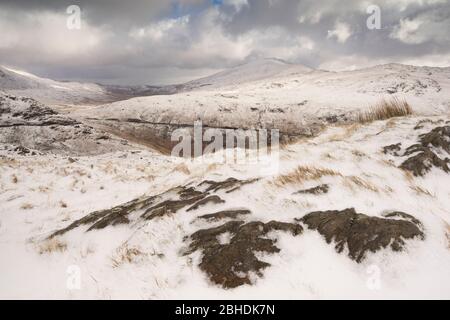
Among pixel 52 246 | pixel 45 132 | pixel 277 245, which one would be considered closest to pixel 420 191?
pixel 277 245

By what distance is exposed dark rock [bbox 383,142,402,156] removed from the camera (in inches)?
309

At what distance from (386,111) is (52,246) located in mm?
11694

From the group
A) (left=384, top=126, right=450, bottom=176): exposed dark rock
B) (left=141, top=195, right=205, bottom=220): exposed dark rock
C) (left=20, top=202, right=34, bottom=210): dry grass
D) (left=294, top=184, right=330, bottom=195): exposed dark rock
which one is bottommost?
(left=20, top=202, right=34, bottom=210): dry grass

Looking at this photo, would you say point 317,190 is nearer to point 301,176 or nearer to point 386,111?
point 301,176

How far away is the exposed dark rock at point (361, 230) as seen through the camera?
12.8 ft

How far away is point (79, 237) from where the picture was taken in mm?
5457

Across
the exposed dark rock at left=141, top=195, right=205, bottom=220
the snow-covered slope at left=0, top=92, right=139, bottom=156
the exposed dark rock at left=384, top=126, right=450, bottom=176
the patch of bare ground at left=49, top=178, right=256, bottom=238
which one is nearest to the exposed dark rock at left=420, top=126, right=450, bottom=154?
A: the exposed dark rock at left=384, top=126, right=450, bottom=176

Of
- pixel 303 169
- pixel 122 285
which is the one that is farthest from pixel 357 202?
pixel 122 285

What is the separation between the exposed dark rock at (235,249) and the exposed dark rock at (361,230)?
36 cm

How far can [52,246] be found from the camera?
5.25 meters

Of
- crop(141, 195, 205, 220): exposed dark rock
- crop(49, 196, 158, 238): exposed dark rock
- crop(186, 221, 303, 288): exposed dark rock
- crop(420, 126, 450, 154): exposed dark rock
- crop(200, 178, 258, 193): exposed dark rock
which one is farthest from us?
crop(420, 126, 450, 154): exposed dark rock

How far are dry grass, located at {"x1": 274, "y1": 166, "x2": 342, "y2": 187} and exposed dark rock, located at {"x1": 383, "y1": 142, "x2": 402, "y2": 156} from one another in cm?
268

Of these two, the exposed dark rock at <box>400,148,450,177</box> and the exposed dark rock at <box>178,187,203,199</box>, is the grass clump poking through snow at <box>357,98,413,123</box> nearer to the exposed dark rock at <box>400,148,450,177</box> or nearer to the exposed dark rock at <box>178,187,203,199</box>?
the exposed dark rock at <box>400,148,450,177</box>

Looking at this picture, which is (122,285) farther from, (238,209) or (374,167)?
(374,167)
